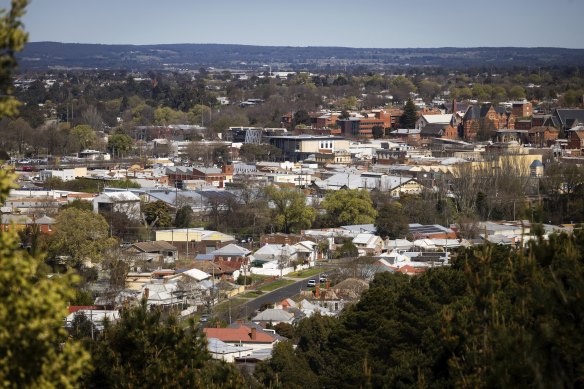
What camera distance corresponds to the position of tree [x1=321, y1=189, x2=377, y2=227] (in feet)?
87.6

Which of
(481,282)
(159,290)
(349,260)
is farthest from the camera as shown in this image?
(349,260)

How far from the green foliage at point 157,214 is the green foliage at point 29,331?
21911mm

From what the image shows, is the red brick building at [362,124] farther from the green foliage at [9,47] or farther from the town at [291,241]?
the green foliage at [9,47]

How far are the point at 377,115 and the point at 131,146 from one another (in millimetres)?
13112

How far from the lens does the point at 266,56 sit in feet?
615

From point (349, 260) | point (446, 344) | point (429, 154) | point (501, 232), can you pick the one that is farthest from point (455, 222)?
point (446, 344)

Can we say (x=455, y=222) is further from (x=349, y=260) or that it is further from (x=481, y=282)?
(x=481, y=282)

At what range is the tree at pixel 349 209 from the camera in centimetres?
2669

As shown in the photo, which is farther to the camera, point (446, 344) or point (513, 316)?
point (446, 344)

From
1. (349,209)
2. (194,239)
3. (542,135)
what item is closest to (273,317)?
(194,239)

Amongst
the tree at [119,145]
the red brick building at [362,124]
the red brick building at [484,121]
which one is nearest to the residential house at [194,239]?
the tree at [119,145]

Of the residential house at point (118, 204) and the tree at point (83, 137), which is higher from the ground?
the residential house at point (118, 204)

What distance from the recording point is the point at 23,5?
3717mm

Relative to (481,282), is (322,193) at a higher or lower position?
lower
